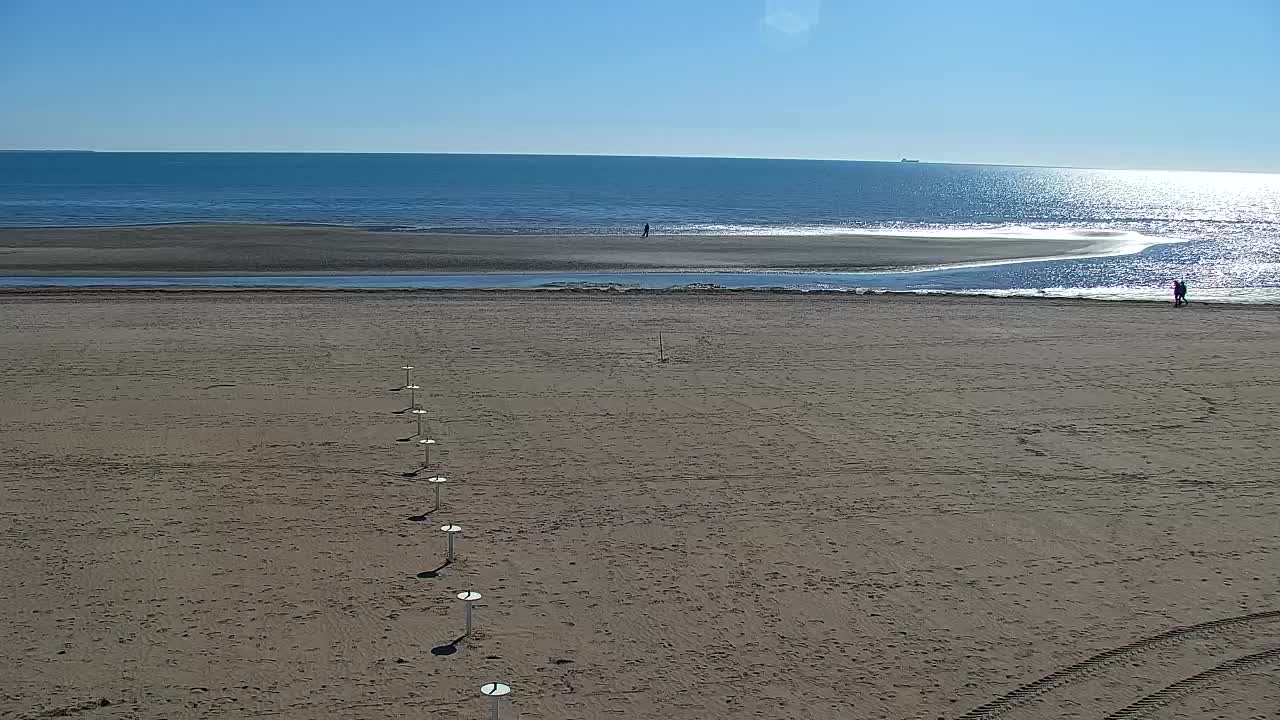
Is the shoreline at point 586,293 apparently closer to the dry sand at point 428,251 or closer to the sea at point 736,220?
the sea at point 736,220

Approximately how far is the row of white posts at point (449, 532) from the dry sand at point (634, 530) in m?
0.21

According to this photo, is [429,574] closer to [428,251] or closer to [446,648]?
[446,648]

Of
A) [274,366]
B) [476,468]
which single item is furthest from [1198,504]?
[274,366]

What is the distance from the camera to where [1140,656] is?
9758 millimetres

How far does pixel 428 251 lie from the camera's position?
48656 millimetres

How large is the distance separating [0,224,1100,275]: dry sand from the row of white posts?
78.2 ft

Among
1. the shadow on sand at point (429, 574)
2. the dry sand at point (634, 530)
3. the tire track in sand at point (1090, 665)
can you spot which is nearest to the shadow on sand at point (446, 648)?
the dry sand at point (634, 530)

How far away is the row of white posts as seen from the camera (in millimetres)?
7984

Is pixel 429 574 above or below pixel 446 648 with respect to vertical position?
above

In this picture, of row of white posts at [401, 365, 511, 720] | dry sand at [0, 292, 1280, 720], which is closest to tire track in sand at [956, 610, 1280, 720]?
dry sand at [0, 292, 1280, 720]

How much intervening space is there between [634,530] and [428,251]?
38.0 meters

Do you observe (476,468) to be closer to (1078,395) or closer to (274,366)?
(274,366)

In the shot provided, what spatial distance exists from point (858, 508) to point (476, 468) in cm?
537

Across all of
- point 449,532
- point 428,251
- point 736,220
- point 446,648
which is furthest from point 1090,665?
point 736,220
